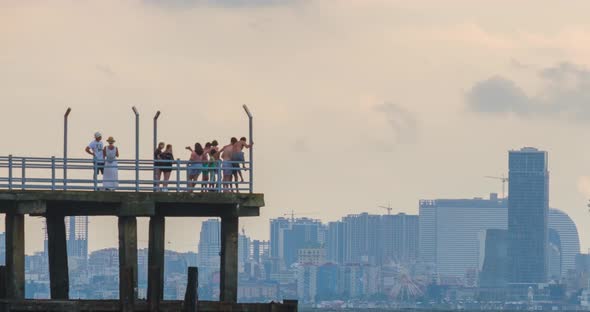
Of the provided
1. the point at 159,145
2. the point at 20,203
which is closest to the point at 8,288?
the point at 20,203

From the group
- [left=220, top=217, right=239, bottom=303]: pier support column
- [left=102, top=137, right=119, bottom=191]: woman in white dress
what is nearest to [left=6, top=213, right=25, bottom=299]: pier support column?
[left=102, top=137, right=119, bottom=191]: woman in white dress

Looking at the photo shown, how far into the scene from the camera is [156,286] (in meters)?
61.7

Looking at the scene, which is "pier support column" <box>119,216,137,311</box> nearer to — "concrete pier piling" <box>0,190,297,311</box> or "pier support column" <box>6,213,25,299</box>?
"concrete pier piling" <box>0,190,297,311</box>

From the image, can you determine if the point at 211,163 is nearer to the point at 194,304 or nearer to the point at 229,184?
the point at 229,184

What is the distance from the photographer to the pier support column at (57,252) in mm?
67000

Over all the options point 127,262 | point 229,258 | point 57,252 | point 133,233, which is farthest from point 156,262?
point 57,252

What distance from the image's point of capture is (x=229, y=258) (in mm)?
63781

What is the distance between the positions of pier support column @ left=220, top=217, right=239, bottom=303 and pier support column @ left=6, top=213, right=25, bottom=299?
6146 millimetres

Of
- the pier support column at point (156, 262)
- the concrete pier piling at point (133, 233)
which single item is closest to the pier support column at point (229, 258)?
the concrete pier piling at point (133, 233)

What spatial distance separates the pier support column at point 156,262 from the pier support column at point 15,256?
3.83 metres

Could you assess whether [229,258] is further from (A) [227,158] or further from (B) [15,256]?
(B) [15,256]

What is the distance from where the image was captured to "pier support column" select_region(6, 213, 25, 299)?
62.0 metres

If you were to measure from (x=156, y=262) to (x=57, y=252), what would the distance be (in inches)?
211

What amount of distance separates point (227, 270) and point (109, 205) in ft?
13.5
